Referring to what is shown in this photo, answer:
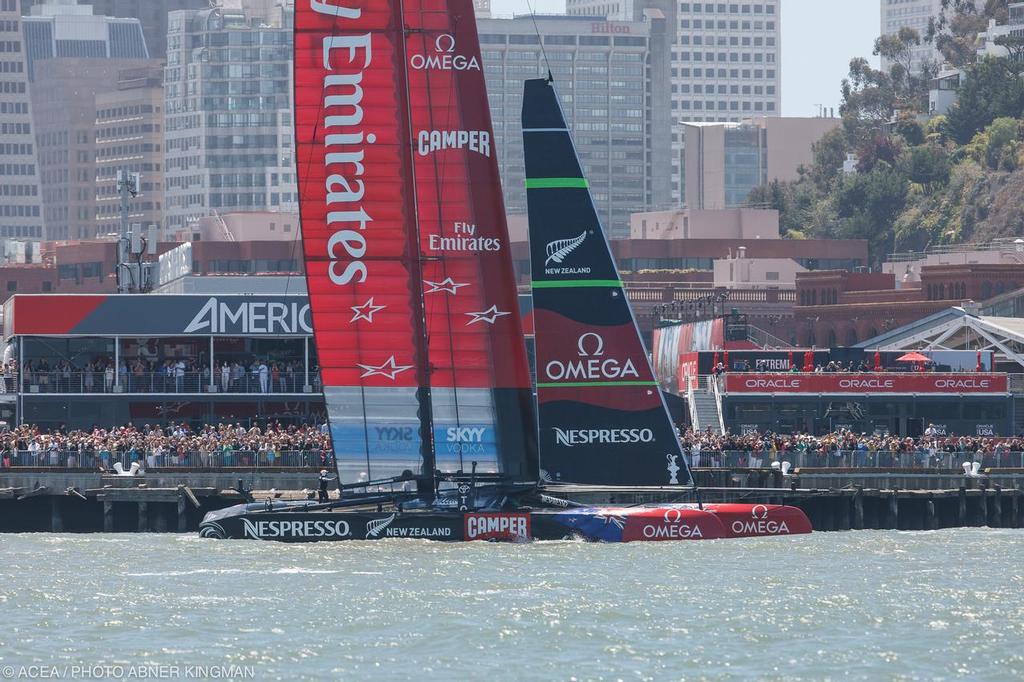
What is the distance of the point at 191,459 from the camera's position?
213 feet

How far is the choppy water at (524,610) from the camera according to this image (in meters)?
36.0

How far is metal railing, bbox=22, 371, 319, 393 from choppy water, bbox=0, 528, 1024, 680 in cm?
2089

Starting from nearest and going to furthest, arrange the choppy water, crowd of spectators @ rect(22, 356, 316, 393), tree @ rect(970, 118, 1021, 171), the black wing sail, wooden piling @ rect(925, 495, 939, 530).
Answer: the choppy water < the black wing sail < wooden piling @ rect(925, 495, 939, 530) < crowd of spectators @ rect(22, 356, 316, 393) < tree @ rect(970, 118, 1021, 171)

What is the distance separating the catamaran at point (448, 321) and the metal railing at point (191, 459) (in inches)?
490

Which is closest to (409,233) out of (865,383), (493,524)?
(493,524)

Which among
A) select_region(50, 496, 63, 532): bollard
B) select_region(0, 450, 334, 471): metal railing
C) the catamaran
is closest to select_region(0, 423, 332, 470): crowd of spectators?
select_region(0, 450, 334, 471): metal railing

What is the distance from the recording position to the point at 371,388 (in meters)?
52.1

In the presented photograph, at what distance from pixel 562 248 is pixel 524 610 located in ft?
42.8

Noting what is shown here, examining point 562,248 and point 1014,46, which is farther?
point 1014,46

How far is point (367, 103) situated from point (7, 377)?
1270 inches

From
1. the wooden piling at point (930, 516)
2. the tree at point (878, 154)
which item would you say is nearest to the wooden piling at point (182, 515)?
the wooden piling at point (930, 516)

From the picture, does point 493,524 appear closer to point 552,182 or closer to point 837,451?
point 552,182

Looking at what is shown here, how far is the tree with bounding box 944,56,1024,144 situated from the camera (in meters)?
170

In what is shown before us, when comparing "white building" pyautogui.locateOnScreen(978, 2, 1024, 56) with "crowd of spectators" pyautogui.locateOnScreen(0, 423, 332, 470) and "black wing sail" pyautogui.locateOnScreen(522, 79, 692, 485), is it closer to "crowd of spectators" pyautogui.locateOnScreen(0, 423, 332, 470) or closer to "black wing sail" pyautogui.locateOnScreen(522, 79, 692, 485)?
"crowd of spectators" pyautogui.locateOnScreen(0, 423, 332, 470)
